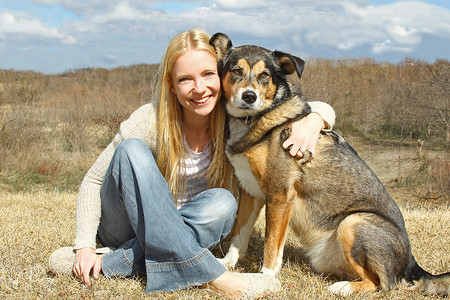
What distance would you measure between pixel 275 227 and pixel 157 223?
896 millimetres

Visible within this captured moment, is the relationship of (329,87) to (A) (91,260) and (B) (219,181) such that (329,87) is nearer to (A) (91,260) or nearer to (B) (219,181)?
(B) (219,181)

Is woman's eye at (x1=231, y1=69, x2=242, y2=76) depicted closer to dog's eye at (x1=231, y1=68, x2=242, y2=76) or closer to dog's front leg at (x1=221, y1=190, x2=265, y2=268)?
dog's eye at (x1=231, y1=68, x2=242, y2=76)

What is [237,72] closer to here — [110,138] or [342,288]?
[342,288]

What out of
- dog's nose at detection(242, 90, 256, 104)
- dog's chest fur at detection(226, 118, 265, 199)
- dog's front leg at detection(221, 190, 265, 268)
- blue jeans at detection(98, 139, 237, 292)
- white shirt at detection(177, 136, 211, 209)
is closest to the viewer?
blue jeans at detection(98, 139, 237, 292)

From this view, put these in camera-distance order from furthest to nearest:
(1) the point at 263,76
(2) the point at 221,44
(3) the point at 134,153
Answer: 1. (2) the point at 221,44
2. (1) the point at 263,76
3. (3) the point at 134,153

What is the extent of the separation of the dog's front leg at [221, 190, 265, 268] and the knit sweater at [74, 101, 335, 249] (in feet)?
2.87

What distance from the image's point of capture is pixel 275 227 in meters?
2.98

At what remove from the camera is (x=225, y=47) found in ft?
11.2

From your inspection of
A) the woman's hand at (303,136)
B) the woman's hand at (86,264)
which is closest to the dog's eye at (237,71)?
the woman's hand at (303,136)

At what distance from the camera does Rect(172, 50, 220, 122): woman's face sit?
2982mm

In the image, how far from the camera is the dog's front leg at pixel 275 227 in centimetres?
297

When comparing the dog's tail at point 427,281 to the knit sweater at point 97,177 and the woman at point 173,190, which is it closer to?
the woman at point 173,190

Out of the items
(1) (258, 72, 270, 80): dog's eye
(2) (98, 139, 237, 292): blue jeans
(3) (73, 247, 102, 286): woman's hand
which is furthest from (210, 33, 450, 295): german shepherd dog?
(3) (73, 247, 102, 286): woman's hand

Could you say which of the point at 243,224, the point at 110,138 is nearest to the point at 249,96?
the point at 243,224
